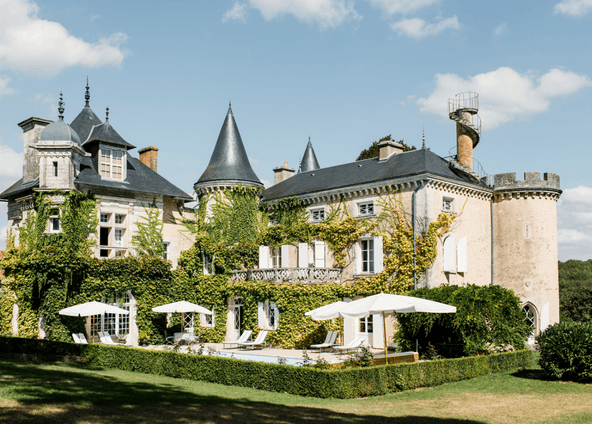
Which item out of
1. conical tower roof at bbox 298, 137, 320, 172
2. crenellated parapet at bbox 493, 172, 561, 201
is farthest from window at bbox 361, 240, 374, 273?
conical tower roof at bbox 298, 137, 320, 172

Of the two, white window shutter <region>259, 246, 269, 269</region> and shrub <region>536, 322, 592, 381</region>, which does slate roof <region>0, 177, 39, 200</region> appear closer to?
white window shutter <region>259, 246, 269, 269</region>

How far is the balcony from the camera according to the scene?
26.0 metres

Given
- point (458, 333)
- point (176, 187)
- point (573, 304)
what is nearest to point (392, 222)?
point (458, 333)

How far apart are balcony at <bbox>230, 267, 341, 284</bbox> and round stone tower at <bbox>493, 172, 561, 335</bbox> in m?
8.11

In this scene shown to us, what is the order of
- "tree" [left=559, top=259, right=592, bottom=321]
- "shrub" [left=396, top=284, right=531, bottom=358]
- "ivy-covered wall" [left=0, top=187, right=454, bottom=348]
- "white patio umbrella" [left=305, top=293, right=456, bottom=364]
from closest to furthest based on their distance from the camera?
"white patio umbrella" [left=305, top=293, right=456, bottom=364] → "shrub" [left=396, top=284, right=531, bottom=358] → "ivy-covered wall" [left=0, top=187, right=454, bottom=348] → "tree" [left=559, top=259, right=592, bottom=321]

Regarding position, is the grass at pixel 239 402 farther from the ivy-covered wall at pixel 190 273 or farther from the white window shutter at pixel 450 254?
the white window shutter at pixel 450 254

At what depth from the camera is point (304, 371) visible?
1434 cm

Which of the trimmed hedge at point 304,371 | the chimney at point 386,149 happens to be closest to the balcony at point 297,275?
the chimney at point 386,149

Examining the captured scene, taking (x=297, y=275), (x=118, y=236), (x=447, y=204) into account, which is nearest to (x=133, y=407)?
(x=297, y=275)

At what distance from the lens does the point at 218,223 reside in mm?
30016

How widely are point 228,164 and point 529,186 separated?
599 inches

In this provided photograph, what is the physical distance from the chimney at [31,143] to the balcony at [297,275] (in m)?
11.7

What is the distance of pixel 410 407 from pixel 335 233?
14995mm

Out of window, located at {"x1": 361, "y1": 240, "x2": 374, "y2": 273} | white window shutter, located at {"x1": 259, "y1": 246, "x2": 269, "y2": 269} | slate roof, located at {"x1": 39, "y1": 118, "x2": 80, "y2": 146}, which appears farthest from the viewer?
white window shutter, located at {"x1": 259, "y1": 246, "x2": 269, "y2": 269}
